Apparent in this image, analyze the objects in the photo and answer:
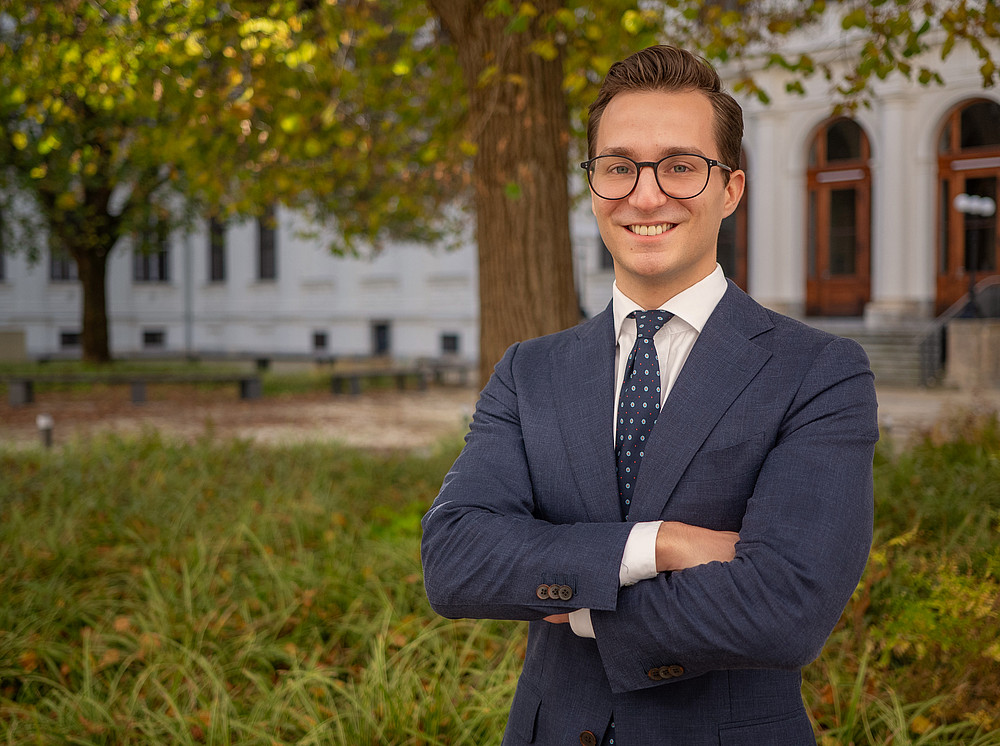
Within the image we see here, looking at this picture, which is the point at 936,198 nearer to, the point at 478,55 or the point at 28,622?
the point at 478,55

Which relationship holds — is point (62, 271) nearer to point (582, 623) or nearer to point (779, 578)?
point (582, 623)

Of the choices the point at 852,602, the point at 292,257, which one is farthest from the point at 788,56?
the point at 852,602

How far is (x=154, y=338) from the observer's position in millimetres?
35094

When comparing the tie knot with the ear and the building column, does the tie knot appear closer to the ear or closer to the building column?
the ear

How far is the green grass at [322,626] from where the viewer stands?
3289mm

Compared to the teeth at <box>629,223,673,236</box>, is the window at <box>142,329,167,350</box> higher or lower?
lower

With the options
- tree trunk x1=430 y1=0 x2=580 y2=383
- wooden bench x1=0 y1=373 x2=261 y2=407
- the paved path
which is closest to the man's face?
tree trunk x1=430 y1=0 x2=580 y2=383

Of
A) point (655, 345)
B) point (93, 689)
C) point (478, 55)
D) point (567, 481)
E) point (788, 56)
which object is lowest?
point (93, 689)

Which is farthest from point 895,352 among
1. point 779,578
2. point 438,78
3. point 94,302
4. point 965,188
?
point 779,578

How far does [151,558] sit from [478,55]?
11.7 feet

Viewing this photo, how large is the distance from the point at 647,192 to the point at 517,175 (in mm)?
3714

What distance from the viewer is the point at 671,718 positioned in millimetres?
1696

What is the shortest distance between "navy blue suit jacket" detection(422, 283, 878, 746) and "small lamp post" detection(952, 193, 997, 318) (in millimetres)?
17599

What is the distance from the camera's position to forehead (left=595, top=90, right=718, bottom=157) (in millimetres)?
1707
